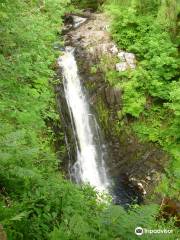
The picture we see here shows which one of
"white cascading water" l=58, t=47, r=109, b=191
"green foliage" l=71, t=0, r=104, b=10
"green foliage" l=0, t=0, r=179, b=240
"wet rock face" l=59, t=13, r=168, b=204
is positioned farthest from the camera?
"green foliage" l=71, t=0, r=104, b=10

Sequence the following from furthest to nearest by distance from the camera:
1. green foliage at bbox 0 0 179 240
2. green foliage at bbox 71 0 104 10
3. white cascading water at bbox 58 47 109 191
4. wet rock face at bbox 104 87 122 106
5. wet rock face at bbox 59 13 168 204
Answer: green foliage at bbox 71 0 104 10
wet rock face at bbox 104 87 122 106
white cascading water at bbox 58 47 109 191
wet rock face at bbox 59 13 168 204
green foliage at bbox 0 0 179 240

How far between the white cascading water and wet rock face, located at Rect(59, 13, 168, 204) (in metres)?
0.27

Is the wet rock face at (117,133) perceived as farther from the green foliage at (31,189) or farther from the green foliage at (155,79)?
the green foliage at (31,189)

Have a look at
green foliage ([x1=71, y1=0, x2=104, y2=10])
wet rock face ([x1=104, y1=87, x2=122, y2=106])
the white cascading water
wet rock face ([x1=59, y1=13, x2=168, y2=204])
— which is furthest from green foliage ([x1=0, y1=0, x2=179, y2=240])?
green foliage ([x1=71, y1=0, x2=104, y2=10])

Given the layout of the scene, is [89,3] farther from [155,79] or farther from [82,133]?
[82,133]

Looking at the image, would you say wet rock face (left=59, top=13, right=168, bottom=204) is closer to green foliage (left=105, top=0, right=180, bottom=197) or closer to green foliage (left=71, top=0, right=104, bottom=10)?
green foliage (left=105, top=0, right=180, bottom=197)

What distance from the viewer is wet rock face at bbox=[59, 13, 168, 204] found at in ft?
36.9

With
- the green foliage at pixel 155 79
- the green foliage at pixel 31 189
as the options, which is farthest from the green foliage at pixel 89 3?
the green foliage at pixel 31 189

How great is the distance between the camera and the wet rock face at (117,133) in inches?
443

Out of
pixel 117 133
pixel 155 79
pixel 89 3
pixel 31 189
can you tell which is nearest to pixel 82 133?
pixel 117 133

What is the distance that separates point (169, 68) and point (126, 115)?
2072 mm

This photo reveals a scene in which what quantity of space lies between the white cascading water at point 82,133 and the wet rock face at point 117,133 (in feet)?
0.87

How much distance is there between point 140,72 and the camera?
39.8 feet

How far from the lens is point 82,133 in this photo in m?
12.1
